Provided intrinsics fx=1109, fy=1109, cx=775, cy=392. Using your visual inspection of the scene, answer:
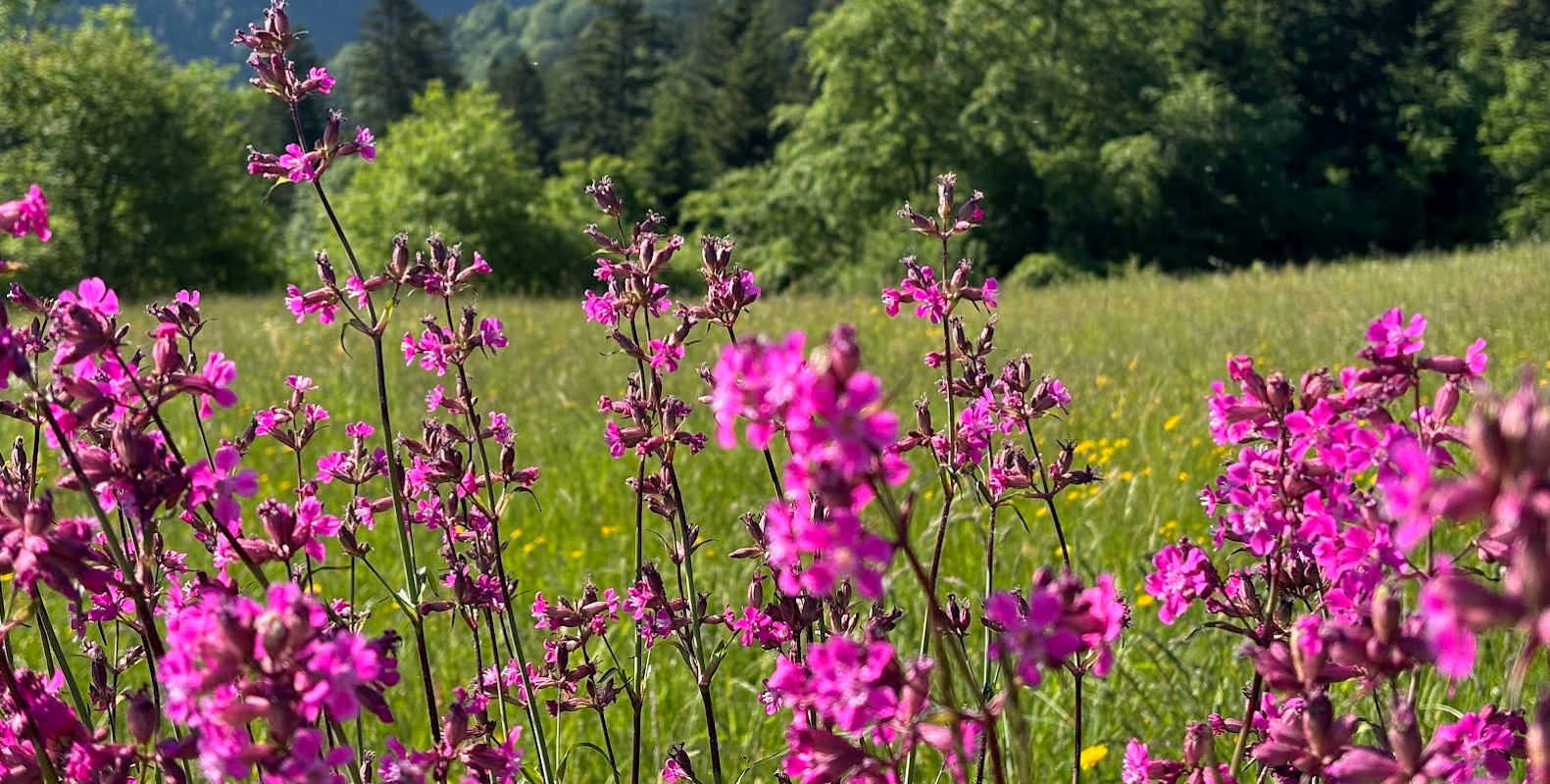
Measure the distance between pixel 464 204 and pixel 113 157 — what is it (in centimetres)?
830

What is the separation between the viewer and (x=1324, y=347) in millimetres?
7473

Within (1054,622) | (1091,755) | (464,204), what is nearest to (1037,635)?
(1054,622)

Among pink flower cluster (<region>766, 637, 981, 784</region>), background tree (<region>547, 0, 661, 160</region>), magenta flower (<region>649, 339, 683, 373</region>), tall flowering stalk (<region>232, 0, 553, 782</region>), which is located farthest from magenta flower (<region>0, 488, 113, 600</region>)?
background tree (<region>547, 0, 661, 160</region>)

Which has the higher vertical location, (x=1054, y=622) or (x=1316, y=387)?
(x=1316, y=387)

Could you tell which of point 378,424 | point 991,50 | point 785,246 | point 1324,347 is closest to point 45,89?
point 785,246

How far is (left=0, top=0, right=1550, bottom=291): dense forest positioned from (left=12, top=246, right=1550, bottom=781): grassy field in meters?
14.5

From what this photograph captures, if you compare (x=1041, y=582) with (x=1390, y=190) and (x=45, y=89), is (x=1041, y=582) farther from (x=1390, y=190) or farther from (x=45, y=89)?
(x=1390, y=190)

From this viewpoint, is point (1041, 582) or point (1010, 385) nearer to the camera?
point (1041, 582)

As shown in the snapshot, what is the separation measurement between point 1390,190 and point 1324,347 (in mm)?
30828

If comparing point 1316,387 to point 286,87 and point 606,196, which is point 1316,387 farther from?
point 286,87

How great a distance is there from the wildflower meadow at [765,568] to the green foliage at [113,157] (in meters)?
26.0

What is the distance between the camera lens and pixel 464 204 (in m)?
29.1

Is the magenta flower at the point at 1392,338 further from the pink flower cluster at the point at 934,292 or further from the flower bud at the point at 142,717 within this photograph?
the flower bud at the point at 142,717

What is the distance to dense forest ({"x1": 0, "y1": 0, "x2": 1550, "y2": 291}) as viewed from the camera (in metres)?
27.6
